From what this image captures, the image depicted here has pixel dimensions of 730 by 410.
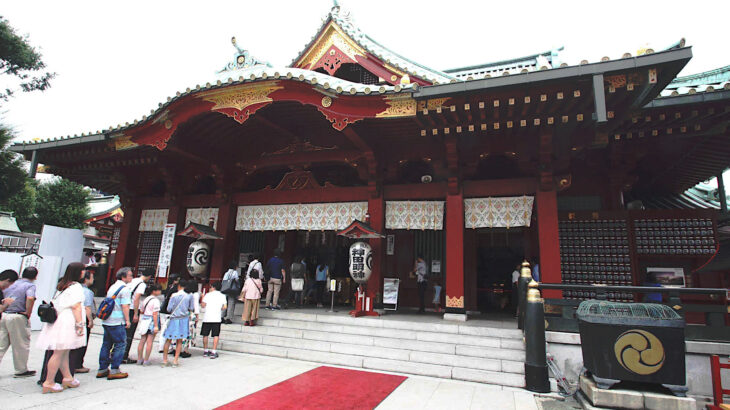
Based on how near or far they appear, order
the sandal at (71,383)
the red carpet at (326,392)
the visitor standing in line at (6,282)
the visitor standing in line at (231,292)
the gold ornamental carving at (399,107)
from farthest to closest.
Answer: the visitor standing in line at (231,292) → the gold ornamental carving at (399,107) → the visitor standing in line at (6,282) → the sandal at (71,383) → the red carpet at (326,392)

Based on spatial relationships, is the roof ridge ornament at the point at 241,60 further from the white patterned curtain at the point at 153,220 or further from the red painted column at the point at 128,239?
the red painted column at the point at 128,239

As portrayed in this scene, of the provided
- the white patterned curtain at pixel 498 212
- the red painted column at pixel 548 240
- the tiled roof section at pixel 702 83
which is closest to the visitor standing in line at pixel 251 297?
the white patterned curtain at pixel 498 212

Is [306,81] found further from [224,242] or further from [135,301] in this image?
[224,242]

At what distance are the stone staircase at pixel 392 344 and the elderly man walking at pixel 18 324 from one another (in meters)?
3.05

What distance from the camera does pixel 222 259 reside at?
10.9 meters

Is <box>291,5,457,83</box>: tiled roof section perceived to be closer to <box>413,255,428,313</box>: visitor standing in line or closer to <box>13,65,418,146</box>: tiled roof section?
<box>13,65,418,146</box>: tiled roof section

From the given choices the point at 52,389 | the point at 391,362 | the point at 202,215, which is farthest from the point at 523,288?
the point at 202,215

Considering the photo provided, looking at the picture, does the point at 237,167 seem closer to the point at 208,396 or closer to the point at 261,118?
the point at 261,118

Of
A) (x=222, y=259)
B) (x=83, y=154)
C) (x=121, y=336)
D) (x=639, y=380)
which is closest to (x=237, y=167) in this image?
(x=222, y=259)

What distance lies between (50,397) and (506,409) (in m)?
5.71

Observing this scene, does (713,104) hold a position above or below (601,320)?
above

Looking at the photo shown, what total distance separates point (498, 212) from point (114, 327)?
7882 millimetres

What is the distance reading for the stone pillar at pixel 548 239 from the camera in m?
7.78

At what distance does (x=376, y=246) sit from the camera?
9.34m
